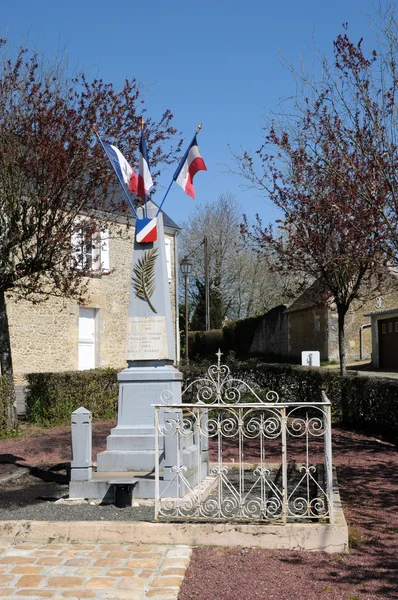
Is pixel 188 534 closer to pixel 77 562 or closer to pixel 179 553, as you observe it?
pixel 179 553

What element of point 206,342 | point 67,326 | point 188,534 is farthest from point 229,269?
point 188,534

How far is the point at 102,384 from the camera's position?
Result: 14.1 meters

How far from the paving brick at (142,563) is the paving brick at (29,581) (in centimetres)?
64

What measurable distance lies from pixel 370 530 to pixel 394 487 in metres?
1.99

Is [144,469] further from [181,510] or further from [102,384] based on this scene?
[102,384]

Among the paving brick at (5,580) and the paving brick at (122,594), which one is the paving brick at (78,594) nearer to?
the paving brick at (122,594)

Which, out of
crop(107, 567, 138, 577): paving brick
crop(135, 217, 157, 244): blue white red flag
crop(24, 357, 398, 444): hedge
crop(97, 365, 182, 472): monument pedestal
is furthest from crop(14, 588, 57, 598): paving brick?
crop(24, 357, 398, 444): hedge

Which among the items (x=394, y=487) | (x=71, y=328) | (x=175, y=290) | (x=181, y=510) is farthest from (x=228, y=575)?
(x=175, y=290)

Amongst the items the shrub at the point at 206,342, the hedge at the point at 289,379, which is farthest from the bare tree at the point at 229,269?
the hedge at the point at 289,379

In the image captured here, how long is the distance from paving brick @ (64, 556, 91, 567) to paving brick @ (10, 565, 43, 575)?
21cm

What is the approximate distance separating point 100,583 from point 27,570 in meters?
0.62

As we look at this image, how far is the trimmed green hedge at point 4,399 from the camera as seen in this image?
478 inches

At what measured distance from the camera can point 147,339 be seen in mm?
7875

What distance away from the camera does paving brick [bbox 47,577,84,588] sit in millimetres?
4426
